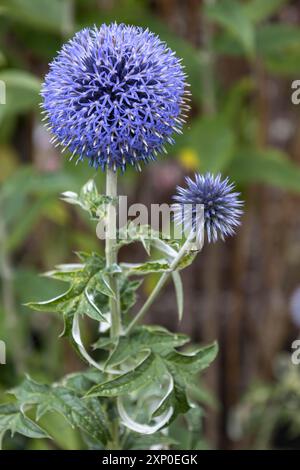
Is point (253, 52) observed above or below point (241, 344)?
above

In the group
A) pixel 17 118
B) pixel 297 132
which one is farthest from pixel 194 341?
pixel 17 118

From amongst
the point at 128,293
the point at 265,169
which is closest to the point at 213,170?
the point at 265,169

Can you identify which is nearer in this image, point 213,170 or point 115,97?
point 115,97

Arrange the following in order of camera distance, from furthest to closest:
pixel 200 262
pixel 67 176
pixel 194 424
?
pixel 200 262, pixel 67 176, pixel 194 424

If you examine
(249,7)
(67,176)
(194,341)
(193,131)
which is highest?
(249,7)

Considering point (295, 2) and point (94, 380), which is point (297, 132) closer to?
point (295, 2)

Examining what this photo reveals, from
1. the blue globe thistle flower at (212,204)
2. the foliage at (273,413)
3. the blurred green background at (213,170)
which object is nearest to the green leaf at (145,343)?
the blue globe thistle flower at (212,204)

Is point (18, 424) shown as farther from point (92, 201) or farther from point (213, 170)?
point (213, 170)
